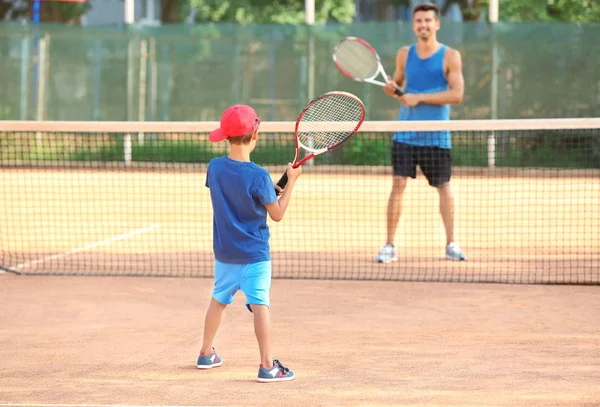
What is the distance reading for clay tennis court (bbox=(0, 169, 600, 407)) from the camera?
421 centimetres

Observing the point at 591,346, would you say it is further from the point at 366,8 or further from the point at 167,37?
the point at 366,8

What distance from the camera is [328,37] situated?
1672 cm

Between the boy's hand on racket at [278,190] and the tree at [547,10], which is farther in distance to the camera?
the tree at [547,10]

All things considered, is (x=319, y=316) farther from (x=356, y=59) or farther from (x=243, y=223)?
(x=356, y=59)

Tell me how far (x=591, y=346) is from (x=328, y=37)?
12.2 m

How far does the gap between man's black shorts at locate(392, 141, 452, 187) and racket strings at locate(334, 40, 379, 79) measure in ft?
2.13

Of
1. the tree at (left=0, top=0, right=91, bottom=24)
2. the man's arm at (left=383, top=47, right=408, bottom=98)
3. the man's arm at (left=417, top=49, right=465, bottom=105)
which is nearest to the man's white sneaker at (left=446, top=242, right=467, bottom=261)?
the man's arm at (left=417, top=49, right=465, bottom=105)

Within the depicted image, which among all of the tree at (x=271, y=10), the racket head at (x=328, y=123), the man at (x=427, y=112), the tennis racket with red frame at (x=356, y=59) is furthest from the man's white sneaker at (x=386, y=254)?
the tree at (x=271, y=10)

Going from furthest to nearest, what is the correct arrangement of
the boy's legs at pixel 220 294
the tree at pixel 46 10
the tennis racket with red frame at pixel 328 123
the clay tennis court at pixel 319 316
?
the tree at pixel 46 10
the tennis racket with red frame at pixel 328 123
the boy's legs at pixel 220 294
the clay tennis court at pixel 319 316

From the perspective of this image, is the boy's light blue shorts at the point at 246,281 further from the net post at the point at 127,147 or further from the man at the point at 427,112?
the net post at the point at 127,147

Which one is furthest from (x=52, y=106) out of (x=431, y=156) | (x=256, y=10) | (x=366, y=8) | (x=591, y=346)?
(x=366, y=8)

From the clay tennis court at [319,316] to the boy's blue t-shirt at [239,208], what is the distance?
46cm

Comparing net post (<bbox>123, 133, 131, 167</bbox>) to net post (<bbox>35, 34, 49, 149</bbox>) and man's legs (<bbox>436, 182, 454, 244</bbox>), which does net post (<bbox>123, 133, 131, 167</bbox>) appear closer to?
net post (<bbox>35, 34, 49, 149</bbox>)

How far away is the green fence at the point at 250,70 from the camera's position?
16.2 metres
